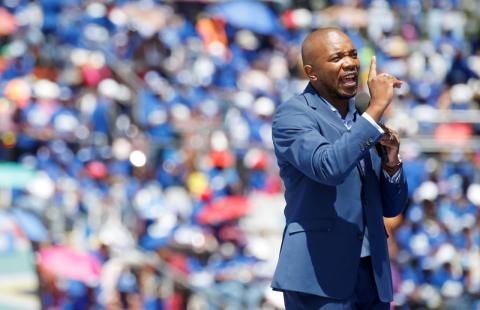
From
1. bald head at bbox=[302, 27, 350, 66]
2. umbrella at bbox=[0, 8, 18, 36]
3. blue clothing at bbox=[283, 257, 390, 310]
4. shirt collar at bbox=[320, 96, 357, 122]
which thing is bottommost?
blue clothing at bbox=[283, 257, 390, 310]

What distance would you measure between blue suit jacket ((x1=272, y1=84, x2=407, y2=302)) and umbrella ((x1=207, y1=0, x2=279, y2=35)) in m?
10.6

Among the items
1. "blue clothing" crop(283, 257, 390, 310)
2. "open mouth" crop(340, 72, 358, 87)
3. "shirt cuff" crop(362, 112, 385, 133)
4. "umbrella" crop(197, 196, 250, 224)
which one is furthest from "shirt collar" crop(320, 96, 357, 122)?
"umbrella" crop(197, 196, 250, 224)

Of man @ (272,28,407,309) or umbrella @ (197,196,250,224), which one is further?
Answer: umbrella @ (197,196,250,224)

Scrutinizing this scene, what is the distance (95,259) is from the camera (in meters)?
8.60

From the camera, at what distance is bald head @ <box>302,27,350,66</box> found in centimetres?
336

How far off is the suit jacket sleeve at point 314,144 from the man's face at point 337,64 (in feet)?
0.34

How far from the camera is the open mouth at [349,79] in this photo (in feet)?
10.9

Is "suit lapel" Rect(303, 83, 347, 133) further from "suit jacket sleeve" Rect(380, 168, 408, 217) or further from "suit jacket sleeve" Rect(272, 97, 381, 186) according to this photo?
"suit jacket sleeve" Rect(380, 168, 408, 217)

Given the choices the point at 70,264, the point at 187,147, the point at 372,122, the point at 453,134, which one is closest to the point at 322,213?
the point at 372,122

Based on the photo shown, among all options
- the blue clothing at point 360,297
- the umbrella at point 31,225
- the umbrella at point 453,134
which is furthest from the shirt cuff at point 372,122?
the umbrella at point 453,134

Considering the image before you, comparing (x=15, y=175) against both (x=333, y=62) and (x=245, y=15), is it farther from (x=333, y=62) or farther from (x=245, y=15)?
(x=333, y=62)

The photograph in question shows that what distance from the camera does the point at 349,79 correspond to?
335cm

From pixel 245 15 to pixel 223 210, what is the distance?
4.59 meters

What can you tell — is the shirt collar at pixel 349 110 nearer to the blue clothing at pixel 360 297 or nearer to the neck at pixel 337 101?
the neck at pixel 337 101
